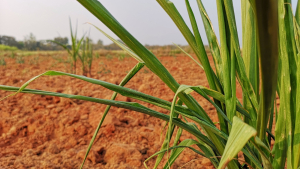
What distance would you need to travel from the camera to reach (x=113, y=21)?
0.42 m

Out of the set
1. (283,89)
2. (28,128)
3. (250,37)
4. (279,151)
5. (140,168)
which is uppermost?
(250,37)

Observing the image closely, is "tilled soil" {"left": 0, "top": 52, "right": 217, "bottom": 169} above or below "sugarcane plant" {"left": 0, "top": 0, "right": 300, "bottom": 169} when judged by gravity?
below

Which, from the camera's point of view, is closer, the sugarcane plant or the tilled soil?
the sugarcane plant

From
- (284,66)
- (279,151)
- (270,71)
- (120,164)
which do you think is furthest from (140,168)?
(270,71)

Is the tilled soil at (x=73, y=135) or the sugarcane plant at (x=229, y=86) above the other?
the sugarcane plant at (x=229, y=86)

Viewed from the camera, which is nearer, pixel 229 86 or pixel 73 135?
pixel 229 86

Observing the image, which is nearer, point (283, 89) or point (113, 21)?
point (113, 21)

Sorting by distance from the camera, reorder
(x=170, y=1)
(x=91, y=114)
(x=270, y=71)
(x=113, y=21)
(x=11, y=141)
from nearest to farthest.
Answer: (x=270, y=71) → (x=113, y=21) → (x=170, y=1) → (x=11, y=141) → (x=91, y=114)

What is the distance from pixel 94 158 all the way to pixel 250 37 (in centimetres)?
92

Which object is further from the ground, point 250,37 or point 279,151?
point 250,37

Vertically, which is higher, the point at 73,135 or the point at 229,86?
the point at 229,86

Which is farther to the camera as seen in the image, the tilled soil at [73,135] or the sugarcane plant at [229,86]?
the tilled soil at [73,135]

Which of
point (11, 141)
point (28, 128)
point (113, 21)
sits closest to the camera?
point (113, 21)

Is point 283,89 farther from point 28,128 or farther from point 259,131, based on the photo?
point 28,128
